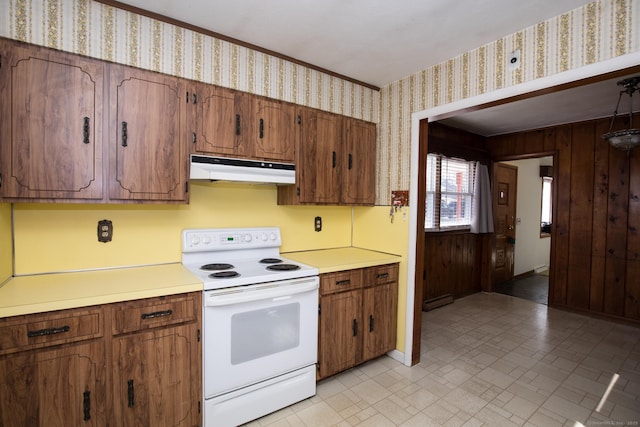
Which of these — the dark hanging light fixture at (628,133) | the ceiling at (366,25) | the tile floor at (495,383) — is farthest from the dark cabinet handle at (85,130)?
the dark hanging light fixture at (628,133)

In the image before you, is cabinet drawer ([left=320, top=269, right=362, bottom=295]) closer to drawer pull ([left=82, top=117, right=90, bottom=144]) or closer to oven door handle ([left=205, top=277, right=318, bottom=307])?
oven door handle ([left=205, top=277, right=318, bottom=307])

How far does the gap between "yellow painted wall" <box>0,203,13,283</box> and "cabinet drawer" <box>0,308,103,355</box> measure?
1.46ft

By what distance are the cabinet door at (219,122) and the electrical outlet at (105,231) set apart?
76 centimetres

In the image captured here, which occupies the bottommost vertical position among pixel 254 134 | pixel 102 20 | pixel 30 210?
pixel 30 210

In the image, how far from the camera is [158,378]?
1660mm

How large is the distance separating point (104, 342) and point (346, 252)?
1.96 meters

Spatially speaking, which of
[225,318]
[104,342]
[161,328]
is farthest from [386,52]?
[104,342]

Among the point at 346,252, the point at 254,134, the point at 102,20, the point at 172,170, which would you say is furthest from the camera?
the point at 346,252

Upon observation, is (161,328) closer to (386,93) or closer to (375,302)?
(375,302)

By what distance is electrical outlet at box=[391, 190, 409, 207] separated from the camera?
2.70m

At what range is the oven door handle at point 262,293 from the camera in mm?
1773

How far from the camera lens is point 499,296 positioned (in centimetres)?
476

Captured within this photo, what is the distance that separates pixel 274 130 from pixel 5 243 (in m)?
1.71

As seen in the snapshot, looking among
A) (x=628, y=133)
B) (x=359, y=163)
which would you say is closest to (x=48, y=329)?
(x=359, y=163)
